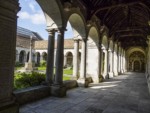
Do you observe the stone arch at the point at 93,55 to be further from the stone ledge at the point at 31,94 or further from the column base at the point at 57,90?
the stone ledge at the point at 31,94

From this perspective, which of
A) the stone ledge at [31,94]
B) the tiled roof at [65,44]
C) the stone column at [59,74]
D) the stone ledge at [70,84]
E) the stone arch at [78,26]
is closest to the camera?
the stone ledge at [31,94]

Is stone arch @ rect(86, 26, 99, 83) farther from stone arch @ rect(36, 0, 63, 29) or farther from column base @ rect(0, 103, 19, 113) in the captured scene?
column base @ rect(0, 103, 19, 113)

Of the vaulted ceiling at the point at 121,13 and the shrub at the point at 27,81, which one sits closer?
the shrub at the point at 27,81

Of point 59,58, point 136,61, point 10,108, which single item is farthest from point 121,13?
point 136,61

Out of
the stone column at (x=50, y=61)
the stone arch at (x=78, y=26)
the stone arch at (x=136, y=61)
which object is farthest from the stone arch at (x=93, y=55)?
the stone arch at (x=136, y=61)

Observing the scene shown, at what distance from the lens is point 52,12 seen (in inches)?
264

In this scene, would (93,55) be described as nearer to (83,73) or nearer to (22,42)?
(83,73)

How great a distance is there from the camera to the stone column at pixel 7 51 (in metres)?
3.75

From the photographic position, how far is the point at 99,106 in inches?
208

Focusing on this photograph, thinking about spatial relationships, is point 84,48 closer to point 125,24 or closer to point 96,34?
point 96,34

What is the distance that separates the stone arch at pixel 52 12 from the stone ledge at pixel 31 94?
101 inches


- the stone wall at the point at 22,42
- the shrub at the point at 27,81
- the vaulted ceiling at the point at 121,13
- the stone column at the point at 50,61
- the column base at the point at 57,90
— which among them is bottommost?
the column base at the point at 57,90

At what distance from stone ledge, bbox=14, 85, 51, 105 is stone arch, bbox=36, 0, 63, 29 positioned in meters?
2.57

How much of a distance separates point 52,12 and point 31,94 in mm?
3295
